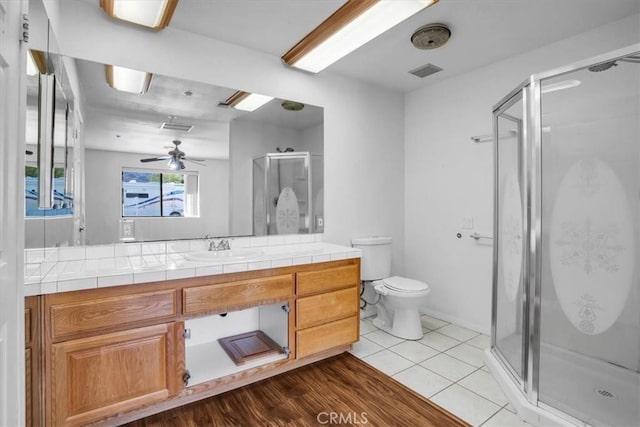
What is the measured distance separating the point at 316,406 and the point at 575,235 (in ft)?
6.33

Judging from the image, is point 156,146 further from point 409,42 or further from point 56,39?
point 409,42

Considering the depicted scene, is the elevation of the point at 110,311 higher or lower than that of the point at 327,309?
higher

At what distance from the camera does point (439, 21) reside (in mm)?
2166

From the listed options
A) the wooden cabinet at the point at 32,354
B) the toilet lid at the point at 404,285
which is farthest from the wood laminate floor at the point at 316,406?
the toilet lid at the point at 404,285

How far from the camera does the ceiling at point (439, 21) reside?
78.2 inches

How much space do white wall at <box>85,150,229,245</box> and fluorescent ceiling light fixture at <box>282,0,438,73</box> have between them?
1.05 m

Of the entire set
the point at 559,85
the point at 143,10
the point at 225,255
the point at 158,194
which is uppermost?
the point at 143,10

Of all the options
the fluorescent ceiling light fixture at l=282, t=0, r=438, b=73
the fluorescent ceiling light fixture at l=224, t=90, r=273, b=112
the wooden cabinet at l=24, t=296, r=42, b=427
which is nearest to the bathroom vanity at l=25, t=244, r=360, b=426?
the wooden cabinet at l=24, t=296, r=42, b=427

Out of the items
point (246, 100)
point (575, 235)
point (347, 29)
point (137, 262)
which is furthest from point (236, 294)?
point (575, 235)

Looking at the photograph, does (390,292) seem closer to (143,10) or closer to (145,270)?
(145,270)

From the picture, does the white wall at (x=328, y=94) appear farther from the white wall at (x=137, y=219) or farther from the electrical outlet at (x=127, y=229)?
the electrical outlet at (x=127, y=229)

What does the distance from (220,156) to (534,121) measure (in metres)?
2.09

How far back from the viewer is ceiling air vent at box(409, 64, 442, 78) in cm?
287

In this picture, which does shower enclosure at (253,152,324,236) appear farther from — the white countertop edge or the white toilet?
the white toilet
